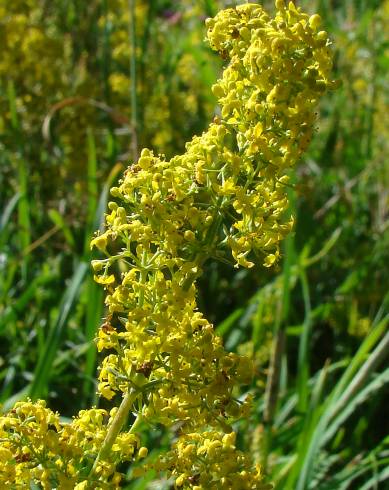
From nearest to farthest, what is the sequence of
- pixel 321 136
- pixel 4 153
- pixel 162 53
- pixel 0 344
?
1. pixel 0 344
2. pixel 4 153
3. pixel 162 53
4. pixel 321 136

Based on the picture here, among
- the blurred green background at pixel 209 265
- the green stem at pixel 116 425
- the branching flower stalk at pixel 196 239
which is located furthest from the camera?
the blurred green background at pixel 209 265

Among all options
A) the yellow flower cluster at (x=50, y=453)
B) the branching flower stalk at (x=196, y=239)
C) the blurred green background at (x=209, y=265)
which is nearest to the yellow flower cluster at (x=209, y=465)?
the branching flower stalk at (x=196, y=239)

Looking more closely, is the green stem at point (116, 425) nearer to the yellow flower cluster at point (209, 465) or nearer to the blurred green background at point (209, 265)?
the yellow flower cluster at point (209, 465)

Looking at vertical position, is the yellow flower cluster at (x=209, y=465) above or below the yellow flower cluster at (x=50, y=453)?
below

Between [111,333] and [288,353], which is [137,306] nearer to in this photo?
[111,333]

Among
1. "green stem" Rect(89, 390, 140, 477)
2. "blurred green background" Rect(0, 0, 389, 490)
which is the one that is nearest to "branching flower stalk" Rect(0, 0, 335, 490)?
"green stem" Rect(89, 390, 140, 477)

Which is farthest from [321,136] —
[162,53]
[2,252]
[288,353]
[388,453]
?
[388,453]
